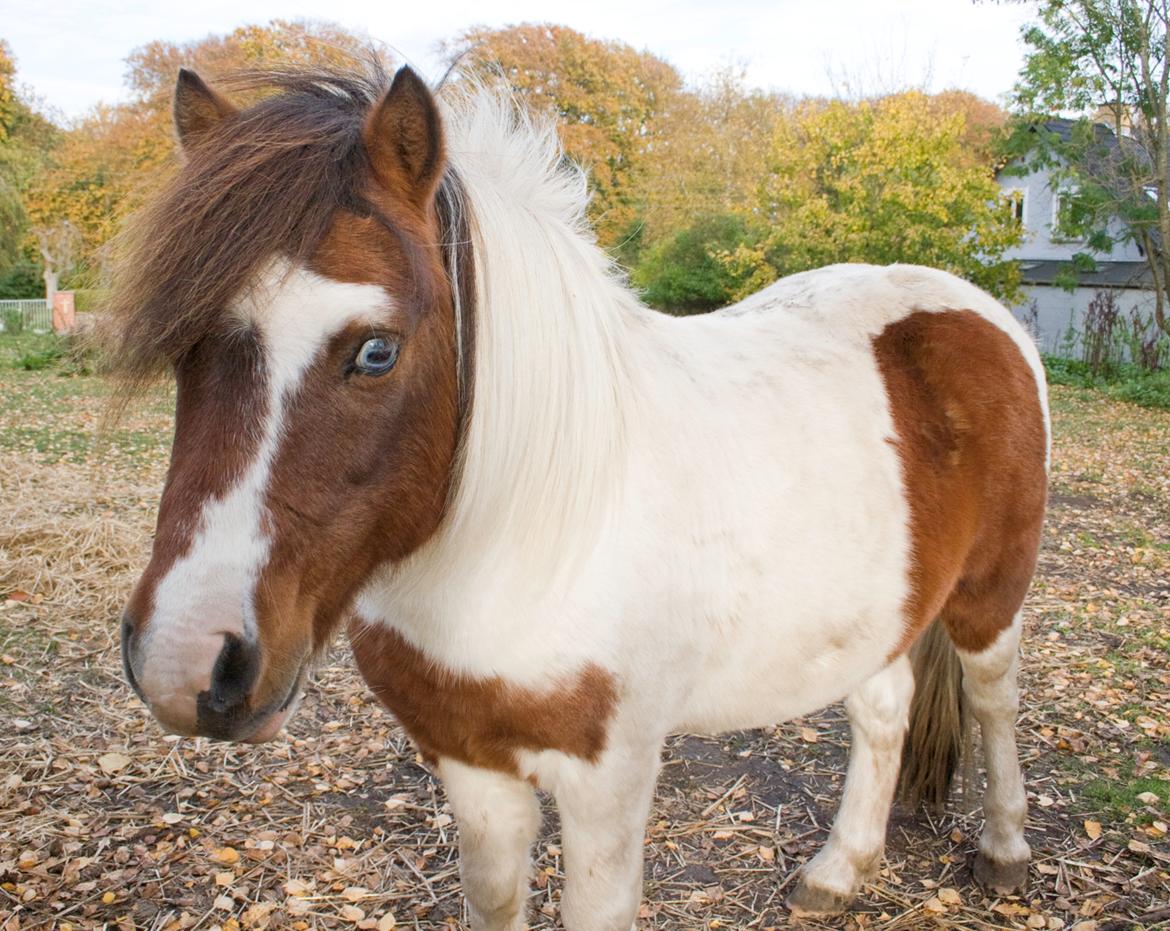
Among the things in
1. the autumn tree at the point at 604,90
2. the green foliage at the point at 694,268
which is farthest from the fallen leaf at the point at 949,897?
the autumn tree at the point at 604,90

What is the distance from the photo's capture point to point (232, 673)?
122cm

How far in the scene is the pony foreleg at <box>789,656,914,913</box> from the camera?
2.80 meters

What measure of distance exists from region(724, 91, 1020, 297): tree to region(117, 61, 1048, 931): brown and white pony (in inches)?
590

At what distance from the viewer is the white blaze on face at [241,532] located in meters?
1.19

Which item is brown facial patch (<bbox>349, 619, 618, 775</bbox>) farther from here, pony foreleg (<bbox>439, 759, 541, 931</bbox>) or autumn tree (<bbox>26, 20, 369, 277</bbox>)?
autumn tree (<bbox>26, 20, 369, 277</bbox>)

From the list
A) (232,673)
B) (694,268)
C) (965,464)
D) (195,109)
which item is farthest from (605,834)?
(694,268)

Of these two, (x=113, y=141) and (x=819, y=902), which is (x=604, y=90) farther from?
(x=819, y=902)

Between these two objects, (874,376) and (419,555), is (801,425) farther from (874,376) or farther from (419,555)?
(419,555)

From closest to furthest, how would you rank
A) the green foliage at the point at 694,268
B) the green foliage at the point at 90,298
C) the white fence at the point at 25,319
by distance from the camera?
the green foliage at the point at 90,298 → the green foliage at the point at 694,268 → the white fence at the point at 25,319

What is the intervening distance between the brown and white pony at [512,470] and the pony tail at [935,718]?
1.23ft

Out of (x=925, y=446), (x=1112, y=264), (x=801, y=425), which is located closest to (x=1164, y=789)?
(x=925, y=446)

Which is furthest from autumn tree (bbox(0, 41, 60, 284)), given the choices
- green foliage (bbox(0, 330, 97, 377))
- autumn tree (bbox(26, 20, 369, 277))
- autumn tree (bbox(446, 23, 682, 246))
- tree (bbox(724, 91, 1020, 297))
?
tree (bbox(724, 91, 1020, 297))

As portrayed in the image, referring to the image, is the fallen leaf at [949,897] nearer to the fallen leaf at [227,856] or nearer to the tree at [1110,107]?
the fallen leaf at [227,856]

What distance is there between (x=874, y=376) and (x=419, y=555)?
144 centimetres
